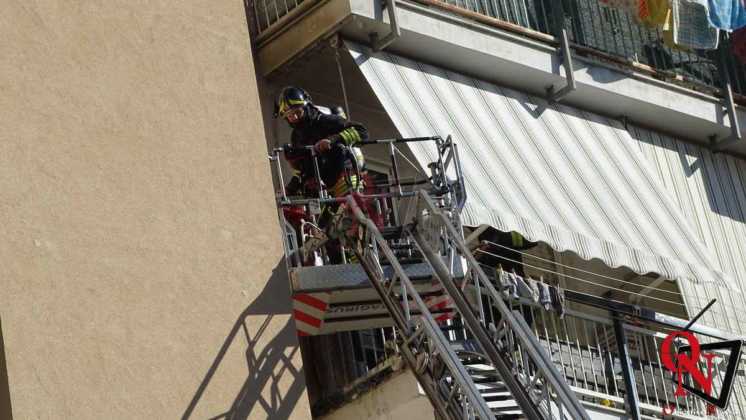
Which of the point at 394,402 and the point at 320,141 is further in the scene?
the point at 394,402

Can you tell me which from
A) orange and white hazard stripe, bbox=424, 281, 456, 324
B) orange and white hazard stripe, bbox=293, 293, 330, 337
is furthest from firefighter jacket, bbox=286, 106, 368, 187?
orange and white hazard stripe, bbox=424, 281, 456, 324

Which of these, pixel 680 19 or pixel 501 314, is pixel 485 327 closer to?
pixel 501 314

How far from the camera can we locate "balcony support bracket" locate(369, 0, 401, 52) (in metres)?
18.5

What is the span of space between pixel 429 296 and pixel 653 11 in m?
4.90

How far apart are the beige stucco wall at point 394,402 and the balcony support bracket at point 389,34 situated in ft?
9.91

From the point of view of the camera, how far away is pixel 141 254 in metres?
15.1

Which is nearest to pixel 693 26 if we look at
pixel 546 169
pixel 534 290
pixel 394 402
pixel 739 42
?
pixel 739 42

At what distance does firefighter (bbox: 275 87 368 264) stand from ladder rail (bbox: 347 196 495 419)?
0.72 m

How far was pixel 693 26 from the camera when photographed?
20.7 meters

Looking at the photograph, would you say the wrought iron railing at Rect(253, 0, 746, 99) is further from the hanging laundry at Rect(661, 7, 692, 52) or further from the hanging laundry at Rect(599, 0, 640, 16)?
the hanging laundry at Rect(599, 0, 640, 16)

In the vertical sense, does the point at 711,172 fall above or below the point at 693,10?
below

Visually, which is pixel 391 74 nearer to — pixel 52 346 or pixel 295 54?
pixel 295 54

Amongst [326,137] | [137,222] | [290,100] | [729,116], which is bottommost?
[137,222]

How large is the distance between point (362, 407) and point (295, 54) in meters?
3.24
